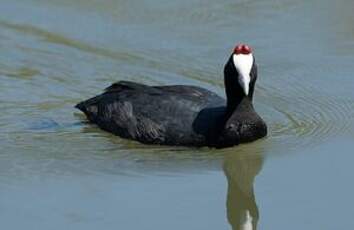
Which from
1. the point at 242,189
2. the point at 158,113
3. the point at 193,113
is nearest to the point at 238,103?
the point at 193,113

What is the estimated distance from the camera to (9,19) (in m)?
13.2

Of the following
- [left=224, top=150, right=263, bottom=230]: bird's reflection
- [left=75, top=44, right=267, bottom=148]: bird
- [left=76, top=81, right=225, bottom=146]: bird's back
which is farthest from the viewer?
[left=76, top=81, right=225, bottom=146]: bird's back

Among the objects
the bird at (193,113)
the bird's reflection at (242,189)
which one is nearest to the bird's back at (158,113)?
the bird at (193,113)

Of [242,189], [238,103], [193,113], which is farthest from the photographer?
[193,113]

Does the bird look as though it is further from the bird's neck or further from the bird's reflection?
the bird's reflection

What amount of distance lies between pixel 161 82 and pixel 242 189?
2472 millimetres

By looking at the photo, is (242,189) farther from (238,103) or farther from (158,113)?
(158,113)

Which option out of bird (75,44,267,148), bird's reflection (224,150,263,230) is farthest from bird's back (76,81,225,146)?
bird's reflection (224,150,263,230)

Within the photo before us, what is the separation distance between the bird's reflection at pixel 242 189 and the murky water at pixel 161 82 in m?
0.01

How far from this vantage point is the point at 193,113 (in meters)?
9.96

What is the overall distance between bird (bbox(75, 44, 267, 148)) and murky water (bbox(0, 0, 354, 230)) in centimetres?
11

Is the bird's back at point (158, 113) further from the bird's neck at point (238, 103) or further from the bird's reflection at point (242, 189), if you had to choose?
the bird's reflection at point (242, 189)

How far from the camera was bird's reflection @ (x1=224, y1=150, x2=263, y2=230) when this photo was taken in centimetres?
874

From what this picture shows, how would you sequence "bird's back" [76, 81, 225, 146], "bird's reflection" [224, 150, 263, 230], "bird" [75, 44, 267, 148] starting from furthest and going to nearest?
"bird's back" [76, 81, 225, 146]
"bird" [75, 44, 267, 148]
"bird's reflection" [224, 150, 263, 230]
